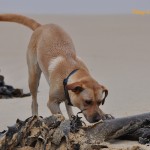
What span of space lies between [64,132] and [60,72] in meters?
3.05

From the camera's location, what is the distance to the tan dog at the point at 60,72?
6.86 metres

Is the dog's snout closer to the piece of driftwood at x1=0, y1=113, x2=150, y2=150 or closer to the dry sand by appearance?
the dry sand

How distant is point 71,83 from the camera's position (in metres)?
6.98

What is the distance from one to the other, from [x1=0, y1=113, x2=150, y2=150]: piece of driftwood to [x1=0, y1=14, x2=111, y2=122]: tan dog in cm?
149

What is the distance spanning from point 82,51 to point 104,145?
11.6 meters

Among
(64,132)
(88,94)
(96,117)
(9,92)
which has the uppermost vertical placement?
(9,92)

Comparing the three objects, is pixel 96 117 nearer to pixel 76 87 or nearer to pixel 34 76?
pixel 76 87

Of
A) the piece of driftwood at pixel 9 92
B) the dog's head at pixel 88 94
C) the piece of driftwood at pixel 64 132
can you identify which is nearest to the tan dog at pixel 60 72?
the dog's head at pixel 88 94

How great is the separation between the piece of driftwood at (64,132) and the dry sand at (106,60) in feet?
0.38

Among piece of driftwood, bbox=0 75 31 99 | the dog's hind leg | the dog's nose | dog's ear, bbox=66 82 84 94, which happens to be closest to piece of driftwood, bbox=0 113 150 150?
the dog's nose

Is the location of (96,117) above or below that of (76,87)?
below

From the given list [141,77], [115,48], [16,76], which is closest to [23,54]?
[115,48]

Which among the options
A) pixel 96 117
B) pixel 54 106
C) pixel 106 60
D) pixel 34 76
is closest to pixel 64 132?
pixel 96 117

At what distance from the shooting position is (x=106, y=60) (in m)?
14.2
